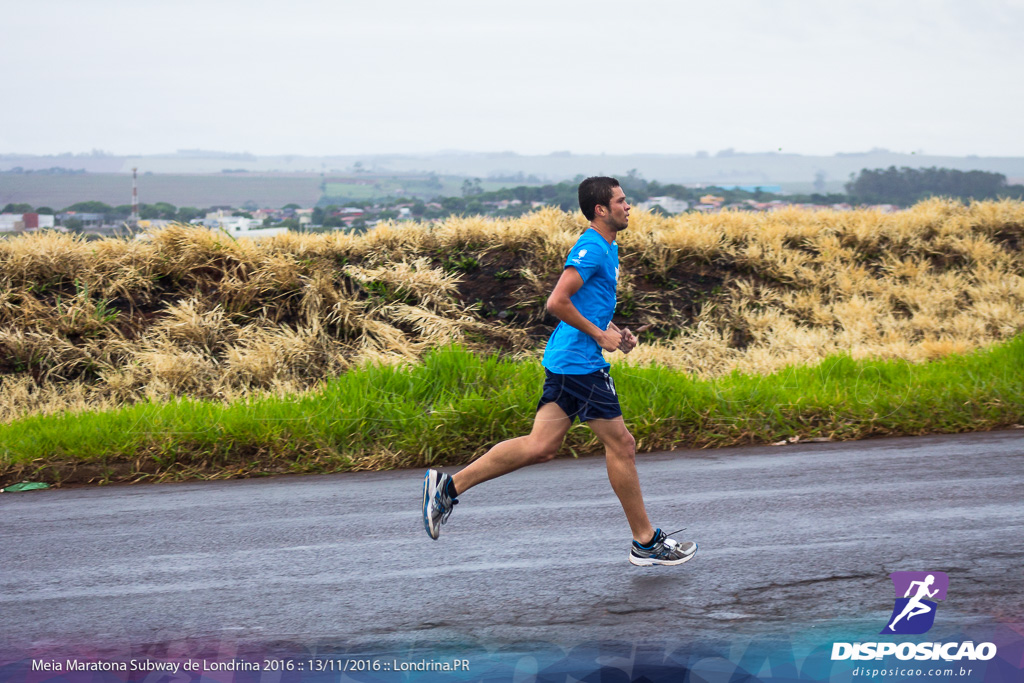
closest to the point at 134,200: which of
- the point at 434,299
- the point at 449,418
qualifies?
the point at 434,299

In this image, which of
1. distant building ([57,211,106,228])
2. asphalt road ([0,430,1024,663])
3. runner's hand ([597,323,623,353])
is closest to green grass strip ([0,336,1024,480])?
asphalt road ([0,430,1024,663])

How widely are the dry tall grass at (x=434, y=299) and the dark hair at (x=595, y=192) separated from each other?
5.00 meters

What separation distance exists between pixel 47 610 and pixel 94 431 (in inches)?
122

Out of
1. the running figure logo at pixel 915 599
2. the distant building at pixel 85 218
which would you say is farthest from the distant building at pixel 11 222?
the running figure logo at pixel 915 599

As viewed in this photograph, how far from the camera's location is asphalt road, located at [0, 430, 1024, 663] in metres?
3.70

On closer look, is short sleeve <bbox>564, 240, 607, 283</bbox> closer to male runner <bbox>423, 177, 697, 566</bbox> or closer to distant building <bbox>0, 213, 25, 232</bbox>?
male runner <bbox>423, 177, 697, 566</bbox>

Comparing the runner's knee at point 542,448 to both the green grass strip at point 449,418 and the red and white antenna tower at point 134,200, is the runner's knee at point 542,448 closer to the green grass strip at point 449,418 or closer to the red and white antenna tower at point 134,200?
the green grass strip at point 449,418

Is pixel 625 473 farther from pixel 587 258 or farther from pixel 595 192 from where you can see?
pixel 595 192

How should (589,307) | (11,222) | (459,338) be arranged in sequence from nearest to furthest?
(589,307), (459,338), (11,222)

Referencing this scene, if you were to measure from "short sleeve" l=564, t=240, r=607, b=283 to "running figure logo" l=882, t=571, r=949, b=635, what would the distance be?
6.65ft

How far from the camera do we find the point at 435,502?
175 inches

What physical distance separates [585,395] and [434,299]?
6511mm

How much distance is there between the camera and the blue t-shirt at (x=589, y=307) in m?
4.23

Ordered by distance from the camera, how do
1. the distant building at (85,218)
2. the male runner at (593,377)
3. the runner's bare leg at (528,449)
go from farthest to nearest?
the distant building at (85,218) < the runner's bare leg at (528,449) < the male runner at (593,377)
